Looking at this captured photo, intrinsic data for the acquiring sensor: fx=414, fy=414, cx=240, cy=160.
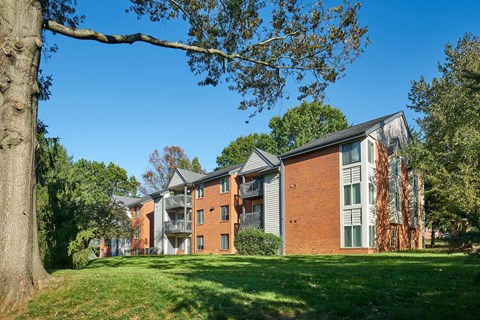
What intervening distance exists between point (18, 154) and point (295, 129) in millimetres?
51711

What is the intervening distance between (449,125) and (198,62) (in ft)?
64.2

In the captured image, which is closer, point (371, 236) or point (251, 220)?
point (371, 236)

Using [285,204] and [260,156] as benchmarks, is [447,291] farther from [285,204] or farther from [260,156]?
[260,156]

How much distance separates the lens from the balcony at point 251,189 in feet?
116

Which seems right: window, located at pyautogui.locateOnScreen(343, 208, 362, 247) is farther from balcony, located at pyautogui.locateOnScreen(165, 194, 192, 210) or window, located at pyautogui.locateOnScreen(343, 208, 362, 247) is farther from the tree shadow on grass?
balcony, located at pyautogui.locateOnScreen(165, 194, 192, 210)

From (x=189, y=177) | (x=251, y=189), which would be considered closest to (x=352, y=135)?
(x=251, y=189)

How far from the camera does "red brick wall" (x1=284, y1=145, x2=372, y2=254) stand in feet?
92.2

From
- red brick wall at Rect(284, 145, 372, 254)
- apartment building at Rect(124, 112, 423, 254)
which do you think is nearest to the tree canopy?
apartment building at Rect(124, 112, 423, 254)

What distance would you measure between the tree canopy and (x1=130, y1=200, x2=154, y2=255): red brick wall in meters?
16.8

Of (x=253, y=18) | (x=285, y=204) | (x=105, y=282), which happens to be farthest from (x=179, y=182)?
(x=105, y=282)

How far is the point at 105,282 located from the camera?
8219mm

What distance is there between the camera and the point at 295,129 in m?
57.8

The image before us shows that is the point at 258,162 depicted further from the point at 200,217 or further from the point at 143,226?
the point at 143,226

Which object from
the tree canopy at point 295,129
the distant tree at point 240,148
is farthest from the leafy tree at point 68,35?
the distant tree at point 240,148
